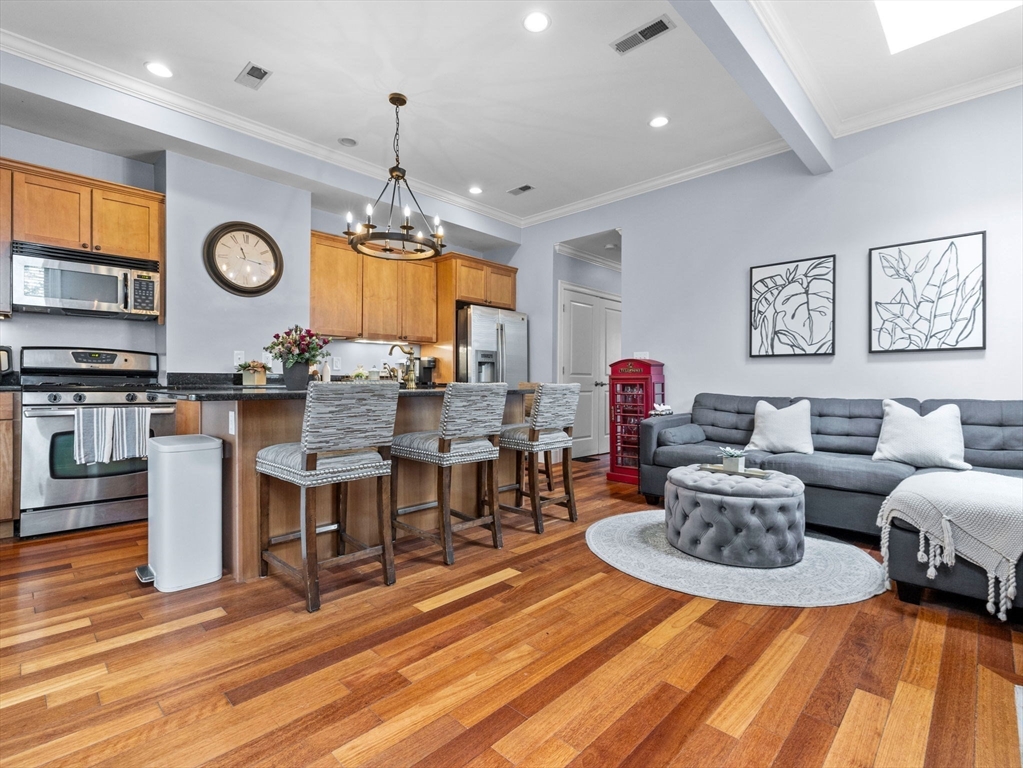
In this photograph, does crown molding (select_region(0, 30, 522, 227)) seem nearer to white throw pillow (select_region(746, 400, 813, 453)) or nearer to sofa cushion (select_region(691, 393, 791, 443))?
sofa cushion (select_region(691, 393, 791, 443))

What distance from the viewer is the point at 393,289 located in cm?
557

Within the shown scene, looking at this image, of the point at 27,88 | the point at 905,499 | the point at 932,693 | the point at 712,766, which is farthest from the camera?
the point at 27,88

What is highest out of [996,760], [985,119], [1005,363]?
[985,119]

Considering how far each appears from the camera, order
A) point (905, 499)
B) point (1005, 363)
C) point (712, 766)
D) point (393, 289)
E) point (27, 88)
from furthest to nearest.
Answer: point (393, 289), point (1005, 363), point (27, 88), point (905, 499), point (712, 766)

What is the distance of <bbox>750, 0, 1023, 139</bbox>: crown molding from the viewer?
9.22 ft

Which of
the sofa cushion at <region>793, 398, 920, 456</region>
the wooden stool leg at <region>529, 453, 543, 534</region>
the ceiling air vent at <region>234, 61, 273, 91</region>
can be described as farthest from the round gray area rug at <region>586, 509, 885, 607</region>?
the ceiling air vent at <region>234, 61, 273, 91</region>

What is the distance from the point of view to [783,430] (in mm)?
3703

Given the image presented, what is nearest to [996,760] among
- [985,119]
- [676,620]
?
[676,620]

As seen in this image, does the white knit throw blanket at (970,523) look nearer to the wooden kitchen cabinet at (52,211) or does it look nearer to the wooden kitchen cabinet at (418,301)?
the wooden kitchen cabinet at (418,301)

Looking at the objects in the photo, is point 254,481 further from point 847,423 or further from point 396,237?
point 847,423

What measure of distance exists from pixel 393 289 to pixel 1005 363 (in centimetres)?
524

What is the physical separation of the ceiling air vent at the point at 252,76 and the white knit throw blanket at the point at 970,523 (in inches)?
175

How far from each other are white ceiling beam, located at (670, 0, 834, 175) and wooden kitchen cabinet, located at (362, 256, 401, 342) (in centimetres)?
366

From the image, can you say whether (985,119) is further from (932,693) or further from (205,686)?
(205,686)
